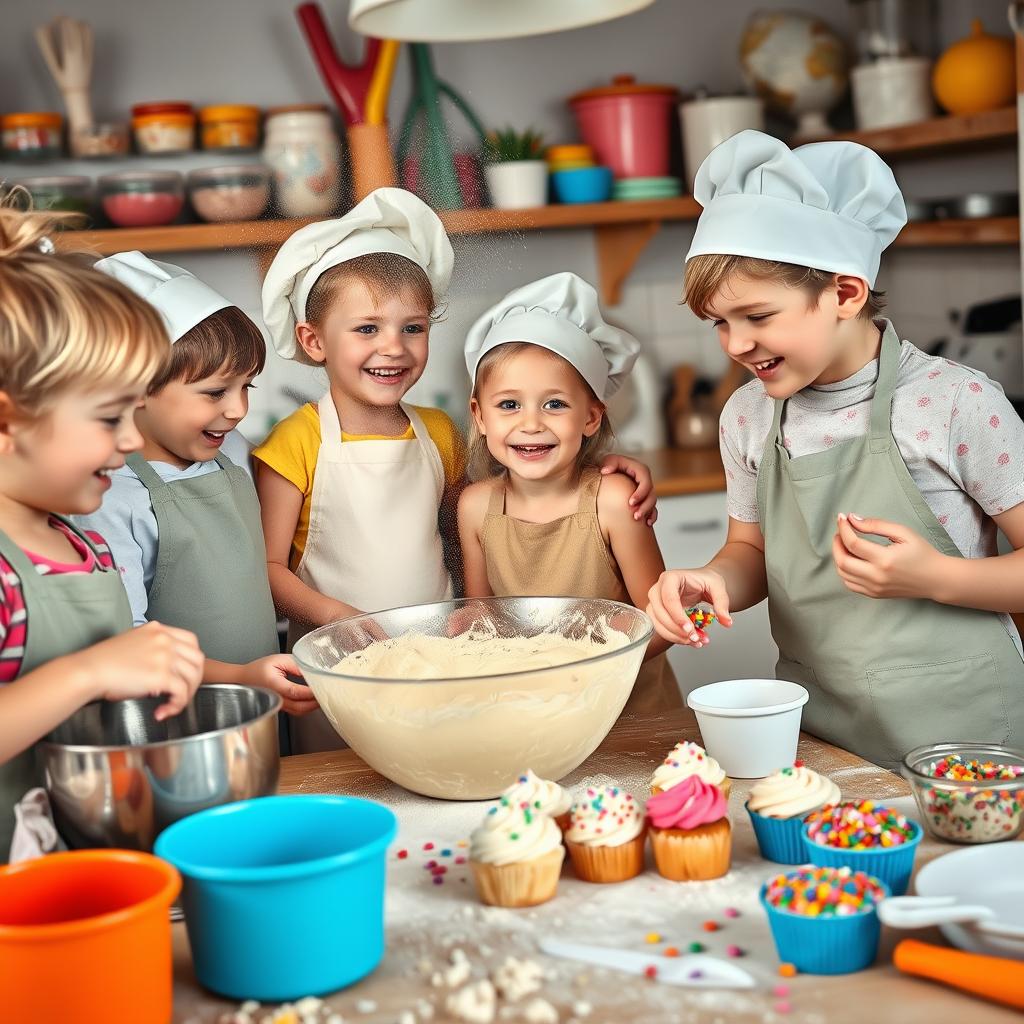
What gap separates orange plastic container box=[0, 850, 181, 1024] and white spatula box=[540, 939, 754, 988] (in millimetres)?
252

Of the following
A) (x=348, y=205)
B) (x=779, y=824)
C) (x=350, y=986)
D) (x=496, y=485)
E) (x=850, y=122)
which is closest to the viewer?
(x=350, y=986)

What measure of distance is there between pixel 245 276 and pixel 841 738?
868 millimetres

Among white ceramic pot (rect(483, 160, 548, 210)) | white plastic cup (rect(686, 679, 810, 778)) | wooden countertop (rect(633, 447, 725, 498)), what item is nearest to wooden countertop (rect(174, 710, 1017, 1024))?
white plastic cup (rect(686, 679, 810, 778))

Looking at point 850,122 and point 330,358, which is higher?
point 850,122

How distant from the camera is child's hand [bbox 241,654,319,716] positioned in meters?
1.26

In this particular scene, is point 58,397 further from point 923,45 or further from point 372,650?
point 923,45

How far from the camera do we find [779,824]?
0.97 m

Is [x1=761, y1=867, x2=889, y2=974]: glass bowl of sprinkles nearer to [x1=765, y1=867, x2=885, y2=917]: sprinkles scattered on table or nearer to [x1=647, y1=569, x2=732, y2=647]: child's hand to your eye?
[x1=765, y1=867, x2=885, y2=917]: sprinkles scattered on table

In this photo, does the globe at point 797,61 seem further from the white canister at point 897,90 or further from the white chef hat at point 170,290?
the white chef hat at point 170,290

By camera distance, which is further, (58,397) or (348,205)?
(348,205)

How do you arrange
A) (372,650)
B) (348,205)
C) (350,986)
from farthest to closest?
(348,205) < (372,650) < (350,986)

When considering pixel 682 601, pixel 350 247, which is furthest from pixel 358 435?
pixel 682 601

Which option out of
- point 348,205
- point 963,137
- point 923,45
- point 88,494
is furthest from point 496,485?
point 923,45

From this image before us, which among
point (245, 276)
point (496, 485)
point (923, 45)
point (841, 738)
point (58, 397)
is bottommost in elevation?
point (841, 738)
